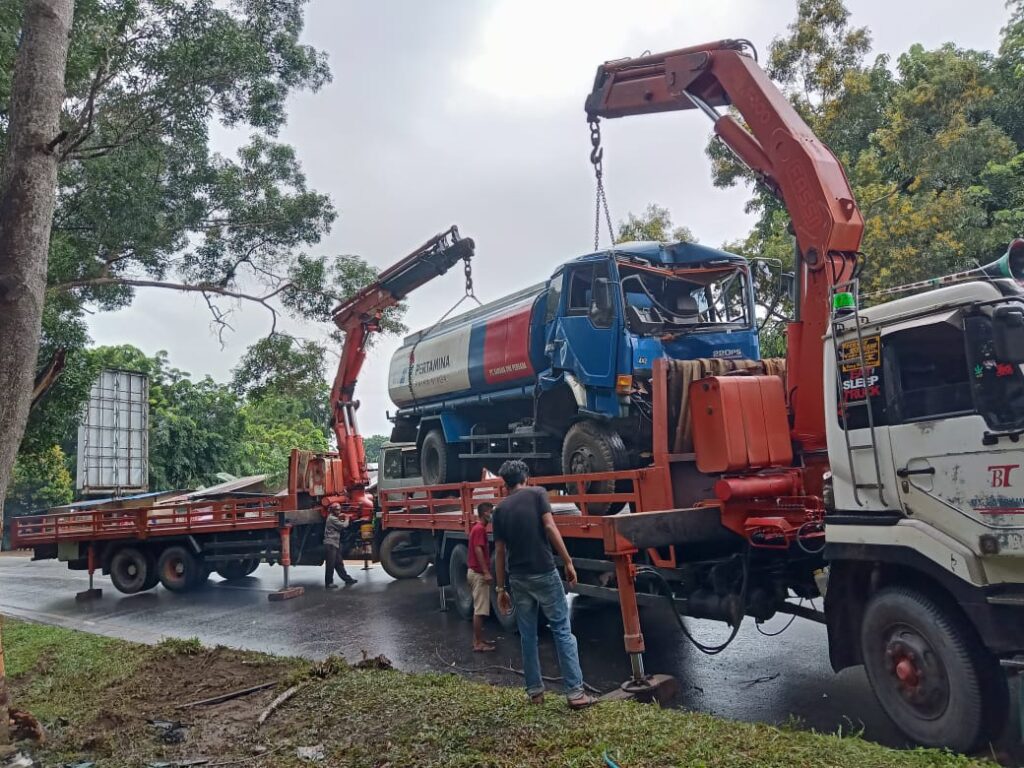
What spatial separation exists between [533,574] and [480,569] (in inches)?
131

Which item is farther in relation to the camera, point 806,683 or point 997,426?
point 806,683

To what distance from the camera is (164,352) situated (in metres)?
33.8

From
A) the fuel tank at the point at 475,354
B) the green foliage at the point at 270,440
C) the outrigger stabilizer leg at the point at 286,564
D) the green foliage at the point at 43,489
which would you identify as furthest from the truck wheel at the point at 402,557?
the green foliage at the point at 43,489

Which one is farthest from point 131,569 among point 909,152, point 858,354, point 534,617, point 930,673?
point 909,152

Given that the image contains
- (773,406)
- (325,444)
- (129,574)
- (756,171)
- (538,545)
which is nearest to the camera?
(538,545)

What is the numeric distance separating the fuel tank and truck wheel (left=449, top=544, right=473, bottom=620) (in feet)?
7.67

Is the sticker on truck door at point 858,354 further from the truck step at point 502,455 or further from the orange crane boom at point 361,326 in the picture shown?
the orange crane boom at point 361,326

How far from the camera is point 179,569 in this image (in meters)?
14.1

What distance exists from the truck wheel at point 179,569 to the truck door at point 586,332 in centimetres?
857

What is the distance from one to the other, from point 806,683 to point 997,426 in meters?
2.94

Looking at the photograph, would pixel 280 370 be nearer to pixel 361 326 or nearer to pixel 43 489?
pixel 361 326

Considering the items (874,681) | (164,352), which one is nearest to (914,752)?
(874,681)

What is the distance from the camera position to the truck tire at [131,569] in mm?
14070

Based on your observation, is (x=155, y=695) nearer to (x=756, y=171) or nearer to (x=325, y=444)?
(x=756, y=171)
